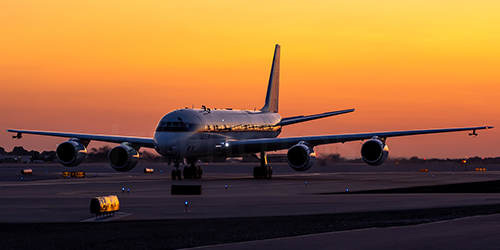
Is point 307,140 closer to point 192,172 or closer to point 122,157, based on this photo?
point 192,172

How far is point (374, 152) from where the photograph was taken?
143 feet

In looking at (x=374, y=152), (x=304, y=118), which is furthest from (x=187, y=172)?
(x=374, y=152)

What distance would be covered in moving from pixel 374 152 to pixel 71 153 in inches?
866

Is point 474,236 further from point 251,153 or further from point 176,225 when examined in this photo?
point 251,153

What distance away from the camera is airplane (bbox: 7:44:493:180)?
43344mm

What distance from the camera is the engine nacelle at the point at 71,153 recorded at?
4541cm

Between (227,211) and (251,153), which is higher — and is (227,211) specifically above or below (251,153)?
below

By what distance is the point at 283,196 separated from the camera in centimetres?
2945

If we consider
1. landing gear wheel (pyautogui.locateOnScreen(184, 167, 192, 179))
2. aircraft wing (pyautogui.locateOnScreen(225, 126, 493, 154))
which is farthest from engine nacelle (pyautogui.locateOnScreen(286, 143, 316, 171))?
landing gear wheel (pyautogui.locateOnScreen(184, 167, 192, 179))

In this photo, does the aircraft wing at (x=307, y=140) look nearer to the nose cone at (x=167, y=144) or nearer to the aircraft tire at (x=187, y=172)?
the aircraft tire at (x=187, y=172)

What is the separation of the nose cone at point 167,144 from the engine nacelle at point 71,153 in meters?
6.35

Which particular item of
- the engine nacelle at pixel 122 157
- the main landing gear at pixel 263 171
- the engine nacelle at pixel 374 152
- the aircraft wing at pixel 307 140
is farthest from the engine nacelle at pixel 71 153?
the engine nacelle at pixel 374 152

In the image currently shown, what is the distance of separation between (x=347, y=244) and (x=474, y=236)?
336 centimetres

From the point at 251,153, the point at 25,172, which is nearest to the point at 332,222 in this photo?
the point at 251,153
